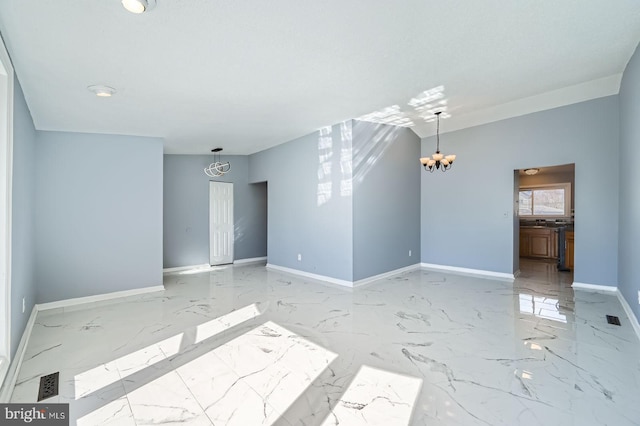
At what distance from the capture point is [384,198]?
573cm

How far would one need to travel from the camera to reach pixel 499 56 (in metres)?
2.96

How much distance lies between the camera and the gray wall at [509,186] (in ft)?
15.1

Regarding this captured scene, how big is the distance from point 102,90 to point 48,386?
271cm

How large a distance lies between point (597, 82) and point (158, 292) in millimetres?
7218

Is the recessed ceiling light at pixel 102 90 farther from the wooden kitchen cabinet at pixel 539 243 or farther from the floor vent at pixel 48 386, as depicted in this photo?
the wooden kitchen cabinet at pixel 539 243

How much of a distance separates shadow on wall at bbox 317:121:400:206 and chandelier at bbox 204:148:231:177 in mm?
2522

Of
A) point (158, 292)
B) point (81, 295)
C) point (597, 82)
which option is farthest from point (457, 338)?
point (81, 295)

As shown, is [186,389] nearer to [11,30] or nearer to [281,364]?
[281,364]

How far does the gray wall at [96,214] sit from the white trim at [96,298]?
0.19 ft

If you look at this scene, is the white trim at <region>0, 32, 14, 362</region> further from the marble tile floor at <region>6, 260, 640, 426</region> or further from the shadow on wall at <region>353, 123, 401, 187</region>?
the shadow on wall at <region>353, 123, 401, 187</region>

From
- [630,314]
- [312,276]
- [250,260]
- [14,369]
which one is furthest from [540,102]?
[14,369]

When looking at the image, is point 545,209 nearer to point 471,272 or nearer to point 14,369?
point 471,272

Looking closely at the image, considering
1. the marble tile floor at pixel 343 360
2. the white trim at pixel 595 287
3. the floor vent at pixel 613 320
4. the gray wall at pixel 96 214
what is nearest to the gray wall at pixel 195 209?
the gray wall at pixel 96 214

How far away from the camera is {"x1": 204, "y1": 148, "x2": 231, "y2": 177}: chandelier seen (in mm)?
6821
